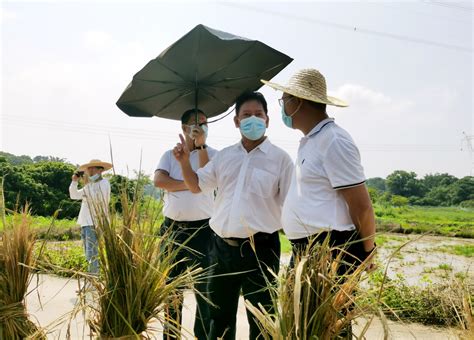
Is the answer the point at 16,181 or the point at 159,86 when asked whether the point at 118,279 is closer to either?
the point at 159,86

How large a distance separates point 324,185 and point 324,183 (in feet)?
0.03

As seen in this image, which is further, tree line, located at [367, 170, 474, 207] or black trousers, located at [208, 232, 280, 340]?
tree line, located at [367, 170, 474, 207]

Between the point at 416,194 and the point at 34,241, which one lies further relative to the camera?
the point at 416,194

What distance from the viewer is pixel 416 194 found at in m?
58.2

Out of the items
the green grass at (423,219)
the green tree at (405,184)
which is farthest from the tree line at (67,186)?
the green grass at (423,219)

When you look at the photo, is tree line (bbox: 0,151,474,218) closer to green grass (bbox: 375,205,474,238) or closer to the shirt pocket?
the shirt pocket

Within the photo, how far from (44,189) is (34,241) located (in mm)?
21089

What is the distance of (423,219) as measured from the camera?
33.8 m

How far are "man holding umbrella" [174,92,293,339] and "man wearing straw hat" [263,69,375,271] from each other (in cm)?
39

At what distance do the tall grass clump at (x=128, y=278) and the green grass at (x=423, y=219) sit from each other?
35.7 ft

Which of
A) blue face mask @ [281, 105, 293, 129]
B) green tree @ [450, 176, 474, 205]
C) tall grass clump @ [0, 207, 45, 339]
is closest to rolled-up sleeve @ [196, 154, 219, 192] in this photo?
blue face mask @ [281, 105, 293, 129]

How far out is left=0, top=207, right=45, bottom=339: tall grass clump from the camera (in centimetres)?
140

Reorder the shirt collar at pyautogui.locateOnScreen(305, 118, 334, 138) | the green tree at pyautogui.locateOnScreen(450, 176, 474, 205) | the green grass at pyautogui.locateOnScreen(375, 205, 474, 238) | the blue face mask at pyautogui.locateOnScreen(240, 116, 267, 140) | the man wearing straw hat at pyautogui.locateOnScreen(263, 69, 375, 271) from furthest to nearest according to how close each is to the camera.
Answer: the green tree at pyautogui.locateOnScreen(450, 176, 474, 205) < the green grass at pyautogui.locateOnScreen(375, 205, 474, 238) < the blue face mask at pyautogui.locateOnScreen(240, 116, 267, 140) < the shirt collar at pyautogui.locateOnScreen(305, 118, 334, 138) < the man wearing straw hat at pyautogui.locateOnScreen(263, 69, 375, 271)

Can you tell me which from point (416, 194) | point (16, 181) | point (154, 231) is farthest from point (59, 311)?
point (416, 194)
